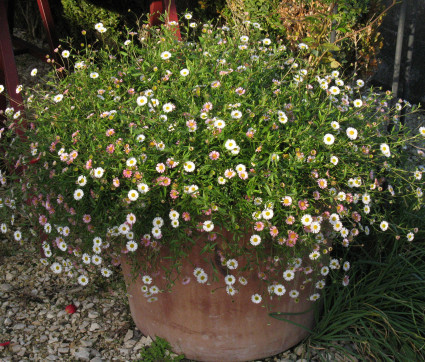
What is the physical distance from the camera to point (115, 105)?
2201 millimetres

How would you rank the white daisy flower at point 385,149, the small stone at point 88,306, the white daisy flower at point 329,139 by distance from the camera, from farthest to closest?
the small stone at point 88,306
the white daisy flower at point 385,149
the white daisy flower at point 329,139

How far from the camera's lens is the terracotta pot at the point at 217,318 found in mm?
2076

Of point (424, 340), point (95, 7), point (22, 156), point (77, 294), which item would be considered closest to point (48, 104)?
point (22, 156)

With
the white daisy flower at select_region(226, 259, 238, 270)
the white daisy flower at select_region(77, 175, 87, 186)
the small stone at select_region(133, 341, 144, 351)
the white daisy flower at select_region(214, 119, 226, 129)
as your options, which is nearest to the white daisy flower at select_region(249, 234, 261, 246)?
the white daisy flower at select_region(226, 259, 238, 270)

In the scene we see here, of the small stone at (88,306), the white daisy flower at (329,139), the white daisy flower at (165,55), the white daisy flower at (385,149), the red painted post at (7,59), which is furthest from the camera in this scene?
the red painted post at (7,59)

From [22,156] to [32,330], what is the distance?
2.78 ft

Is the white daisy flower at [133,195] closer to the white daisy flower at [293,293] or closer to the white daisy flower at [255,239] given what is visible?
the white daisy flower at [255,239]

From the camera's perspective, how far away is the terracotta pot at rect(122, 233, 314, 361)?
2.08m

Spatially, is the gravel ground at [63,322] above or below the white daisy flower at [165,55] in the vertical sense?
below

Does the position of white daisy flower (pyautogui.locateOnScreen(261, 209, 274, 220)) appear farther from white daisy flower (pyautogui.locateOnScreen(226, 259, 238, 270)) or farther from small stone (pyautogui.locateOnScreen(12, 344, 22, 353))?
small stone (pyautogui.locateOnScreen(12, 344, 22, 353))

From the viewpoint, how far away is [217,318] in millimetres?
2127

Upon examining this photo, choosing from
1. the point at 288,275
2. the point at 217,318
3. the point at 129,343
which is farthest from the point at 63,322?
the point at 288,275

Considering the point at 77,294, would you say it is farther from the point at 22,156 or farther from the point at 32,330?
the point at 22,156

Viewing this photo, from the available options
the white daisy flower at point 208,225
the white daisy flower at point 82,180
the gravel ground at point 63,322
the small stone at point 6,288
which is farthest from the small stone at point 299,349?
the small stone at point 6,288
